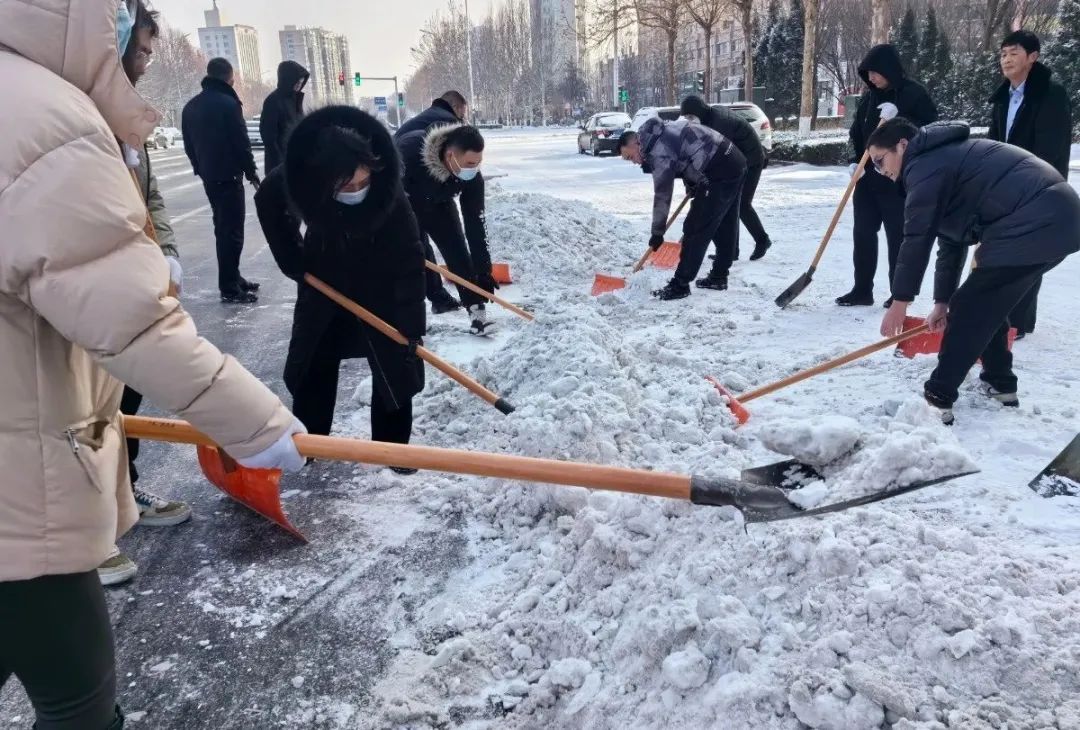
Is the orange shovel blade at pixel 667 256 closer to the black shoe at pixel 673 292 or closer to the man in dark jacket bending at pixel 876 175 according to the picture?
the black shoe at pixel 673 292

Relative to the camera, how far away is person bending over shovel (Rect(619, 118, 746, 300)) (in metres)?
5.99

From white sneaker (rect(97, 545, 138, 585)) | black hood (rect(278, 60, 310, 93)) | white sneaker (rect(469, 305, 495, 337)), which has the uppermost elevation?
black hood (rect(278, 60, 310, 93))

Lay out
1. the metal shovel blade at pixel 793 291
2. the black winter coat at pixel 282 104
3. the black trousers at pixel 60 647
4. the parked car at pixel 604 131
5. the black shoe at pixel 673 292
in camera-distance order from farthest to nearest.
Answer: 1. the parked car at pixel 604 131
2. the black winter coat at pixel 282 104
3. the black shoe at pixel 673 292
4. the metal shovel blade at pixel 793 291
5. the black trousers at pixel 60 647

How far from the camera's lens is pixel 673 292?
20.5ft

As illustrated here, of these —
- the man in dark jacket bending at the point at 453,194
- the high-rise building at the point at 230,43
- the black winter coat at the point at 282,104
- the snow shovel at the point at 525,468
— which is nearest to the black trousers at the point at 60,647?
the snow shovel at the point at 525,468

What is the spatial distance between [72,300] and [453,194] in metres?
4.34

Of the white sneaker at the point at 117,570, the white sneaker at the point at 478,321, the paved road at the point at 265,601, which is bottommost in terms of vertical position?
the paved road at the point at 265,601

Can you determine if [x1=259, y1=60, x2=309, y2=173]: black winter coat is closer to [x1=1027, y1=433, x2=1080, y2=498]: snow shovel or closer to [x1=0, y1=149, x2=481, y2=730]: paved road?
[x1=0, y1=149, x2=481, y2=730]: paved road

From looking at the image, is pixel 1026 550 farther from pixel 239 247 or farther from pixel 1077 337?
pixel 239 247

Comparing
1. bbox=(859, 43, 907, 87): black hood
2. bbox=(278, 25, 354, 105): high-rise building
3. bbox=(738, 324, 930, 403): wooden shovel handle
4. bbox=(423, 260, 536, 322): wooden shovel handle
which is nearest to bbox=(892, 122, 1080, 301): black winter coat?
bbox=(738, 324, 930, 403): wooden shovel handle

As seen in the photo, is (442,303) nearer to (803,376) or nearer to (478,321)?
(478,321)

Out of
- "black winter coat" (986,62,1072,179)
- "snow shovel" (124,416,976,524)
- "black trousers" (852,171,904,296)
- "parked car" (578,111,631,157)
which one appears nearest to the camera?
"snow shovel" (124,416,976,524)

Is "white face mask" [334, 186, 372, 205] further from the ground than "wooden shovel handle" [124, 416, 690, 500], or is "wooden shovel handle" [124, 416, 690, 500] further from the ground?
"white face mask" [334, 186, 372, 205]

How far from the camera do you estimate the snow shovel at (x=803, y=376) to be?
369 cm
